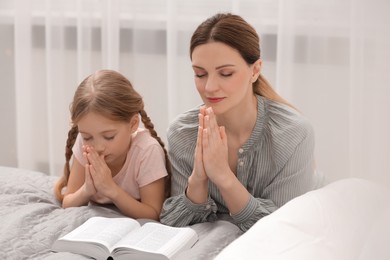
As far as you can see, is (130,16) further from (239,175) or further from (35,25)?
(239,175)

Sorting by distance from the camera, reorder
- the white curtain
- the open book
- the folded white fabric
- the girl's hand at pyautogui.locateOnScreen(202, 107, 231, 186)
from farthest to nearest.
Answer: the white curtain
the girl's hand at pyautogui.locateOnScreen(202, 107, 231, 186)
the open book
the folded white fabric

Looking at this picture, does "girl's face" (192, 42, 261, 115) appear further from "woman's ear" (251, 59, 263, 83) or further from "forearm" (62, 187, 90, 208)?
"forearm" (62, 187, 90, 208)

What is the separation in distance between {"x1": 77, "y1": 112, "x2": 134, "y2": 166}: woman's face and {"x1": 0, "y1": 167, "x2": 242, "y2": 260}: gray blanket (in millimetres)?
198

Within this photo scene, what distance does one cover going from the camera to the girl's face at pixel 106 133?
223cm

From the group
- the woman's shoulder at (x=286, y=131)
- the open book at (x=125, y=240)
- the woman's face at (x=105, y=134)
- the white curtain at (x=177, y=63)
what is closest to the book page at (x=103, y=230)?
the open book at (x=125, y=240)

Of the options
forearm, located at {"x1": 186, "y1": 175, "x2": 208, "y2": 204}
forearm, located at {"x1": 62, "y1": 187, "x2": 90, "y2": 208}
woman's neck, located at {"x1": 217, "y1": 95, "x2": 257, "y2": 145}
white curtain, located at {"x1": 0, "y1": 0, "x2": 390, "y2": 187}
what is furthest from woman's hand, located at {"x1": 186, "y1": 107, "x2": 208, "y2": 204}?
white curtain, located at {"x1": 0, "y1": 0, "x2": 390, "y2": 187}

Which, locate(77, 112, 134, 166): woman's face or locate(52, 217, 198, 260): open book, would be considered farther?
locate(77, 112, 134, 166): woman's face

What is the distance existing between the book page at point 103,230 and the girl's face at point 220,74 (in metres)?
0.43

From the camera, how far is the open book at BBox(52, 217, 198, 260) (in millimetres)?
1847

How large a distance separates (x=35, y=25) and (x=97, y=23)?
0.36 meters

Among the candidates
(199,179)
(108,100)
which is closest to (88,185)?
(108,100)

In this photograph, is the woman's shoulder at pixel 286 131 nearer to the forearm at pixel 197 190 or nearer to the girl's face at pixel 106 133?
the forearm at pixel 197 190

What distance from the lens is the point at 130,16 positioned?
3.27m

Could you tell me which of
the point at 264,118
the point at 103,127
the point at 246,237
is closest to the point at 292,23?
the point at 264,118
